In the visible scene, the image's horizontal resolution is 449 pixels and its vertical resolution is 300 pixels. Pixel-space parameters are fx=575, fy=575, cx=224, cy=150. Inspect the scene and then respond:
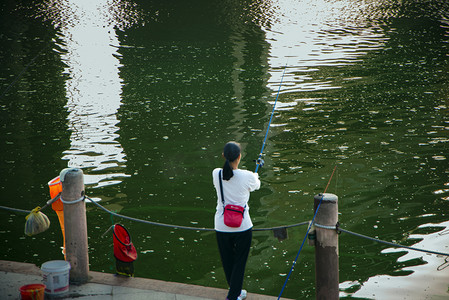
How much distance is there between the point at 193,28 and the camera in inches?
1062

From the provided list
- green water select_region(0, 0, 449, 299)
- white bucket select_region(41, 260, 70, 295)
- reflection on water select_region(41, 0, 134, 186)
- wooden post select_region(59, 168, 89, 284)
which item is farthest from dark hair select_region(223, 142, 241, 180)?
reflection on water select_region(41, 0, 134, 186)

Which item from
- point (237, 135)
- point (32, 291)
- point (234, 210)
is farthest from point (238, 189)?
point (237, 135)

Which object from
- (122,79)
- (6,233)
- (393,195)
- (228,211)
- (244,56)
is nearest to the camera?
(228,211)

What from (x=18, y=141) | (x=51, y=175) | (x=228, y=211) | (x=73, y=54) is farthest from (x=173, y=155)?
(x=73, y=54)

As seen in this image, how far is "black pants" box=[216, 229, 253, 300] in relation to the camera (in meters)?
5.05

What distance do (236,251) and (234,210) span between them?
1.43 feet

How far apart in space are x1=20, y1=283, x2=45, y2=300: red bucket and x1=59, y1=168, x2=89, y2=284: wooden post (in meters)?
0.52

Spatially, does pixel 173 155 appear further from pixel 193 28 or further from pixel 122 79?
pixel 193 28

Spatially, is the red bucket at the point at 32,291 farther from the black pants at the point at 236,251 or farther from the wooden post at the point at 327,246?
the wooden post at the point at 327,246

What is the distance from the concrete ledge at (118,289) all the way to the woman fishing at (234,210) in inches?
15.0

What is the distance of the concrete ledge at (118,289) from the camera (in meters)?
5.34

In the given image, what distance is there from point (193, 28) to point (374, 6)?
434 inches

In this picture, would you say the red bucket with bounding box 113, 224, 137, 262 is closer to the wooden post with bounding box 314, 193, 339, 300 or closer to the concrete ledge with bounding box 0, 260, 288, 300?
the concrete ledge with bounding box 0, 260, 288, 300

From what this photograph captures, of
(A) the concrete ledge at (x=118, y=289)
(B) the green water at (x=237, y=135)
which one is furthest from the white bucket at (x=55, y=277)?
(B) the green water at (x=237, y=135)
